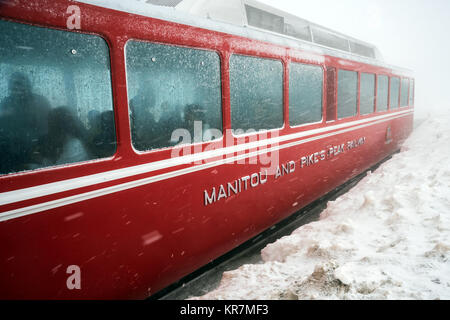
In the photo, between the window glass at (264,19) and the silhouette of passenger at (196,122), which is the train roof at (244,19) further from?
the silhouette of passenger at (196,122)

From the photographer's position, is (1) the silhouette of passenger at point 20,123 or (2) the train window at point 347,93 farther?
(2) the train window at point 347,93

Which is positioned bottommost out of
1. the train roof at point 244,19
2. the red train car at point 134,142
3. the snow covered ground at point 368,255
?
the snow covered ground at point 368,255

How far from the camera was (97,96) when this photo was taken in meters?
2.10

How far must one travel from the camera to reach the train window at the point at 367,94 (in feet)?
20.3

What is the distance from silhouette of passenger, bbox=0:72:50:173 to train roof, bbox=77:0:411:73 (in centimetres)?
70

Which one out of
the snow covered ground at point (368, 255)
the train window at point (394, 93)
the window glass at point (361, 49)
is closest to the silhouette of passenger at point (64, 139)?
the snow covered ground at point (368, 255)

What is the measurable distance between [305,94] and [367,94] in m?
2.82

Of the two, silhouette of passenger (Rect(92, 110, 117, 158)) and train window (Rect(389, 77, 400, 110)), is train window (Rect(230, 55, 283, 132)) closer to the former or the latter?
silhouette of passenger (Rect(92, 110, 117, 158))

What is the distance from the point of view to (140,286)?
250 cm

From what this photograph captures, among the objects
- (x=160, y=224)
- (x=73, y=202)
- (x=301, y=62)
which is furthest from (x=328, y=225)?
(x=73, y=202)

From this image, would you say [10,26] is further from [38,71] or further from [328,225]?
[328,225]

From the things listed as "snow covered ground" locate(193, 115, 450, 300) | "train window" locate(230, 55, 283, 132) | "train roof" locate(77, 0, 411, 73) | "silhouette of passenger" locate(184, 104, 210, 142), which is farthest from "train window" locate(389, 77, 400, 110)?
"silhouette of passenger" locate(184, 104, 210, 142)

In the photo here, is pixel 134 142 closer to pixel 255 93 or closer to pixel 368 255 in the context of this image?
pixel 255 93

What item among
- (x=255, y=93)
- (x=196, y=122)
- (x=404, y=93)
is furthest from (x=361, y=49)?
(x=196, y=122)
